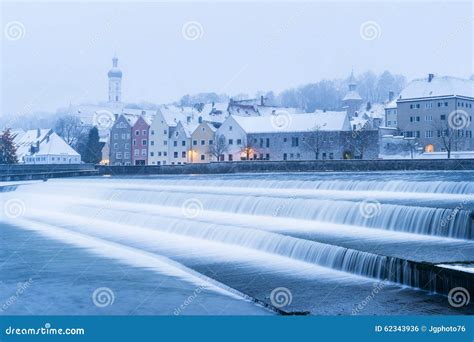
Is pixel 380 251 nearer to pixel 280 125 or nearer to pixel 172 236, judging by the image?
pixel 172 236

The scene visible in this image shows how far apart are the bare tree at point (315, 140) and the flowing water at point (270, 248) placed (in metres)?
32.3

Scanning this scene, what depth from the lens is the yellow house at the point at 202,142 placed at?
75.6m

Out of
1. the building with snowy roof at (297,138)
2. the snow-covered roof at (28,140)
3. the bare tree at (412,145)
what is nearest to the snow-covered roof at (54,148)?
the snow-covered roof at (28,140)

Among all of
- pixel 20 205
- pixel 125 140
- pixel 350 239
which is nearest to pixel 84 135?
pixel 125 140

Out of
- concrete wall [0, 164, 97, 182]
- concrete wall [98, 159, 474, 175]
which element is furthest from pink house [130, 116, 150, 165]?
concrete wall [98, 159, 474, 175]

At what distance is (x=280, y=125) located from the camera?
69.4 m

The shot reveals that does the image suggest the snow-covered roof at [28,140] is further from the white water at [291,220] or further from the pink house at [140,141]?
the white water at [291,220]

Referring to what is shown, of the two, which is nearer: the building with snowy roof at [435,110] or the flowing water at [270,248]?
the flowing water at [270,248]

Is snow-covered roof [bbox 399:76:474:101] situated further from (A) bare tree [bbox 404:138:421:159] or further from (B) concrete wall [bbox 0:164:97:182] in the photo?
(B) concrete wall [bbox 0:164:97:182]

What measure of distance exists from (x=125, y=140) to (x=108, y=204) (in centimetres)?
5410

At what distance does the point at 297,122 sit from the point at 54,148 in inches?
1394

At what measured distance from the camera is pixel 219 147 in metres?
71.8

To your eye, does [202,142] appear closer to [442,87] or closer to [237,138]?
[237,138]

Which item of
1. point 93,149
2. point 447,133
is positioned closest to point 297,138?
point 447,133
